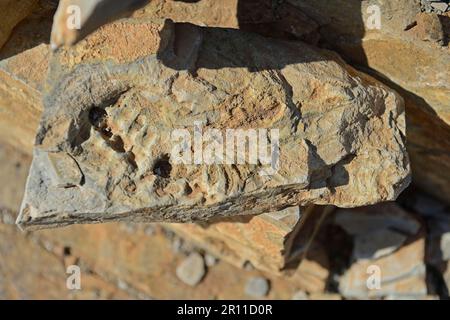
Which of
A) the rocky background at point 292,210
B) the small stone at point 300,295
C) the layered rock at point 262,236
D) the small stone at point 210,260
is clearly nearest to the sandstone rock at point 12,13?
the rocky background at point 292,210

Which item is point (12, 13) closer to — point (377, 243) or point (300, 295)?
point (300, 295)

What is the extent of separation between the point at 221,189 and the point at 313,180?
1.09 ft

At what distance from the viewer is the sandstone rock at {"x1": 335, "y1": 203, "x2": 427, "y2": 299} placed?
10.8 feet

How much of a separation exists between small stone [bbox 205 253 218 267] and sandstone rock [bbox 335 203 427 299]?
0.70 meters

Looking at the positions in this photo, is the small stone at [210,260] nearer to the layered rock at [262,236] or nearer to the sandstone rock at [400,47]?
the layered rock at [262,236]

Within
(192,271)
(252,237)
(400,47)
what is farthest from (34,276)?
(400,47)

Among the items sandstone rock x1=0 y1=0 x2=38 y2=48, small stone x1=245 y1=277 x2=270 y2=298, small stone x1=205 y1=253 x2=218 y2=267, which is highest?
sandstone rock x1=0 y1=0 x2=38 y2=48

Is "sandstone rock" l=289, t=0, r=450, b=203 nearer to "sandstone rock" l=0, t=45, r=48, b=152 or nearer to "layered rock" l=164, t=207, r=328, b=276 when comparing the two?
"layered rock" l=164, t=207, r=328, b=276

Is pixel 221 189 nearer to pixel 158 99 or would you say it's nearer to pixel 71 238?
pixel 158 99

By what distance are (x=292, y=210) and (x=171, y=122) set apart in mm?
687

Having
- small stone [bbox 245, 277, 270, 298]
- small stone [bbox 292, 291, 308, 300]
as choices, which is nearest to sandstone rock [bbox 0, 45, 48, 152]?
small stone [bbox 245, 277, 270, 298]

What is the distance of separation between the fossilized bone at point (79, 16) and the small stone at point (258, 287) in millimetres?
2073

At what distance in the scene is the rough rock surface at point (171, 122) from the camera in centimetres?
202
